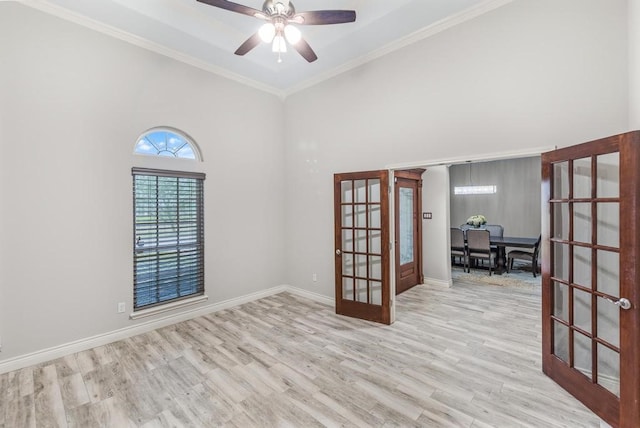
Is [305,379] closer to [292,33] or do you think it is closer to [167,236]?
[167,236]

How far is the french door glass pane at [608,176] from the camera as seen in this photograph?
2.18m

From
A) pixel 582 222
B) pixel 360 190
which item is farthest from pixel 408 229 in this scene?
pixel 582 222

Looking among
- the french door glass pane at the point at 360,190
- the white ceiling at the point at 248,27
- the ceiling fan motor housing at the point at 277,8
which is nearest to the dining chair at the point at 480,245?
the french door glass pane at the point at 360,190

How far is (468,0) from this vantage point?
2.89m

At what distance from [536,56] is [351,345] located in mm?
3520

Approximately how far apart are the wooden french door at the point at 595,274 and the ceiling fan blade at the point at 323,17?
2.16m

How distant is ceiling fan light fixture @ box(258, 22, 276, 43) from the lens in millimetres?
2596

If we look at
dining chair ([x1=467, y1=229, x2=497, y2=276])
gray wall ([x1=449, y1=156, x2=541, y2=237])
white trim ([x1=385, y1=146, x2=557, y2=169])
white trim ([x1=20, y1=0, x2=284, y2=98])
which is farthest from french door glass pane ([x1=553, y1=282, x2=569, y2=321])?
gray wall ([x1=449, y1=156, x2=541, y2=237])

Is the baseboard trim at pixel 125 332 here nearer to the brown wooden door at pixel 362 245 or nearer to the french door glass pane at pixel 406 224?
the brown wooden door at pixel 362 245

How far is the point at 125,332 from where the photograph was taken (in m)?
3.48

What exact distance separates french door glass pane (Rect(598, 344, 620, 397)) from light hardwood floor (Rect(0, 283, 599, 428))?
294 mm

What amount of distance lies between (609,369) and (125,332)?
493 cm

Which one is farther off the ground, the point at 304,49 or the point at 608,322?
the point at 304,49

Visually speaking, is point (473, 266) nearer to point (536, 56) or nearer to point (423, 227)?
point (423, 227)
